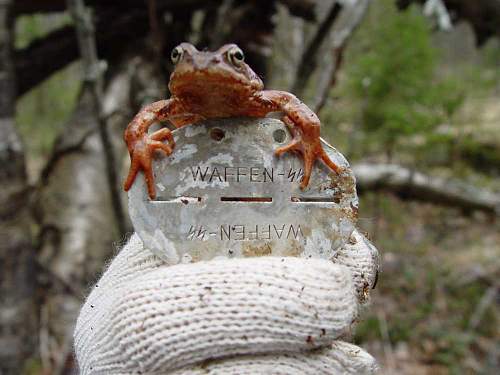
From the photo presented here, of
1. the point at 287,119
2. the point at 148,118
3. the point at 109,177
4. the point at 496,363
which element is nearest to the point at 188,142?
the point at 148,118

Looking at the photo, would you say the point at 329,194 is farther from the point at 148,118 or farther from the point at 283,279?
the point at 148,118

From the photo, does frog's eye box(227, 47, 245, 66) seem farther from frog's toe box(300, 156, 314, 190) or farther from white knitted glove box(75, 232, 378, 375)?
white knitted glove box(75, 232, 378, 375)

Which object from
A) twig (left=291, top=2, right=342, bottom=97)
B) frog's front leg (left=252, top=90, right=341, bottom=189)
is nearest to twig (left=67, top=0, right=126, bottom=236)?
twig (left=291, top=2, right=342, bottom=97)

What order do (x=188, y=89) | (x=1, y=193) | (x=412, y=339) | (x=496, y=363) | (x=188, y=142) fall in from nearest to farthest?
(x=188, y=89) → (x=188, y=142) → (x=1, y=193) → (x=496, y=363) → (x=412, y=339)

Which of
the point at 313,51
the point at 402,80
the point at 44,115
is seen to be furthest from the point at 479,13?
the point at 44,115

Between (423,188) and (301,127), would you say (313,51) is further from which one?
(423,188)
